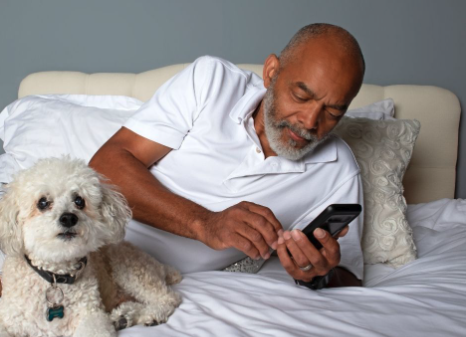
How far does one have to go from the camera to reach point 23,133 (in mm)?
2176

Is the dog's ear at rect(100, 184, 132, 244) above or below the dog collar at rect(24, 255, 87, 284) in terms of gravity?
above

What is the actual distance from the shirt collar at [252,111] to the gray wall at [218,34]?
104cm

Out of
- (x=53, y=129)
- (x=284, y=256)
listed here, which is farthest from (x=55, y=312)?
(x=53, y=129)

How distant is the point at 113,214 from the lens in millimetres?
1156

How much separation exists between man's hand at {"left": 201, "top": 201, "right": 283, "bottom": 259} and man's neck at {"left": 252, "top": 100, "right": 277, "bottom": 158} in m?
0.49

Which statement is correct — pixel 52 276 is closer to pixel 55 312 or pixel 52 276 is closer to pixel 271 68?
pixel 55 312

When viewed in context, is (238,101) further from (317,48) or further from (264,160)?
(317,48)

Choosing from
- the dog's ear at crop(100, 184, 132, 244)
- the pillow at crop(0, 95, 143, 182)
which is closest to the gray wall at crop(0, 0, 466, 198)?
the pillow at crop(0, 95, 143, 182)

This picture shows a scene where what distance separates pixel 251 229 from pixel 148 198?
45cm

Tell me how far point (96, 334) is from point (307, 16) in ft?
6.94

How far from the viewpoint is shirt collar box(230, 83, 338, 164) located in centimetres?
169

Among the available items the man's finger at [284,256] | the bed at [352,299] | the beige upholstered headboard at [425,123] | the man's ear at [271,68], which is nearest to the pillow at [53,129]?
the bed at [352,299]

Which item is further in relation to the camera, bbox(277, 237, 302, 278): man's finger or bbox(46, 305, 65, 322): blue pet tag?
bbox(277, 237, 302, 278): man's finger

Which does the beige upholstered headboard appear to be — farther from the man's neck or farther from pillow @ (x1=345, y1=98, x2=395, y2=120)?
the man's neck
